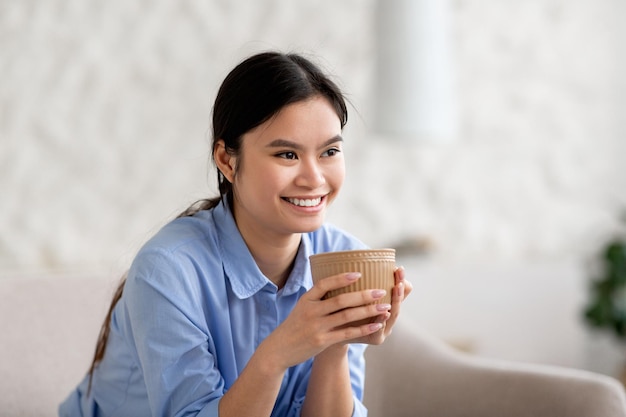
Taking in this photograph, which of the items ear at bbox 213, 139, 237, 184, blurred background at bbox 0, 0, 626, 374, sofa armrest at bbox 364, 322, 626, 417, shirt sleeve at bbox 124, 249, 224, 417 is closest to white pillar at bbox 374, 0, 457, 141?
blurred background at bbox 0, 0, 626, 374

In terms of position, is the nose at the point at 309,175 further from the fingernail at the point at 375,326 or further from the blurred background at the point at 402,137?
the blurred background at the point at 402,137

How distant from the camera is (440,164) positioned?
3629 millimetres

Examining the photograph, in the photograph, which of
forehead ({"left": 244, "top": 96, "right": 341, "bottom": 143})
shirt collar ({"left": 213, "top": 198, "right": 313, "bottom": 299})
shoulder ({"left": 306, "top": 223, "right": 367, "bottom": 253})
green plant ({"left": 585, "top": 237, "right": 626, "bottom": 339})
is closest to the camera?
forehead ({"left": 244, "top": 96, "right": 341, "bottom": 143})

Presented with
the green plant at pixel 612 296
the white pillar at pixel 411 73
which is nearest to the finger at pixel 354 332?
the white pillar at pixel 411 73

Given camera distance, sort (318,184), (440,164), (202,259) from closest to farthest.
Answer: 1. (318,184)
2. (202,259)
3. (440,164)

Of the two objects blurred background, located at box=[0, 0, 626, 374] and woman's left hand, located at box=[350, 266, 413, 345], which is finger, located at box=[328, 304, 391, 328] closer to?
woman's left hand, located at box=[350, 266, 413, 345]

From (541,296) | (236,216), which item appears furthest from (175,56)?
(541,296)

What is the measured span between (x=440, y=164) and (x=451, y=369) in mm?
1802

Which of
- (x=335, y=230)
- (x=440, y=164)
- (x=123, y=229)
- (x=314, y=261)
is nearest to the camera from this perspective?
(x=314, y=261)

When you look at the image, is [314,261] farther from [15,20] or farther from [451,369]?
[15,20]

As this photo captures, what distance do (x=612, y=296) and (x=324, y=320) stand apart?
2808mm

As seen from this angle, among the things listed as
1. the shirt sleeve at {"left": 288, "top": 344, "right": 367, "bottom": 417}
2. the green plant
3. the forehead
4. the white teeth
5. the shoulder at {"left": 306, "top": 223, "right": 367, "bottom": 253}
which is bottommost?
the green plant

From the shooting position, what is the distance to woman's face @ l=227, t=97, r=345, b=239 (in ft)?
4.43

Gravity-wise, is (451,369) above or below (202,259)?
below
